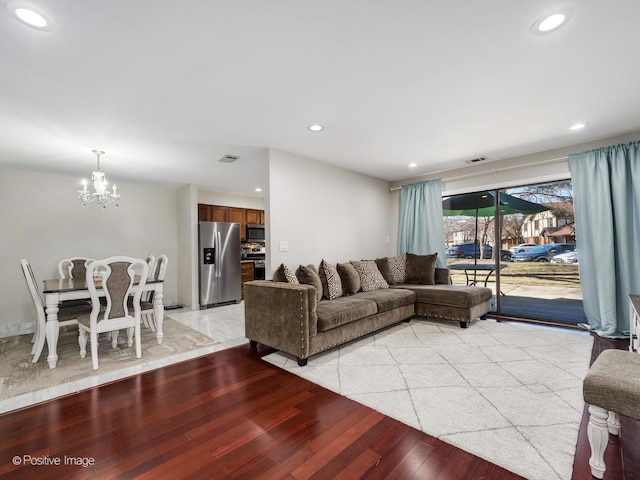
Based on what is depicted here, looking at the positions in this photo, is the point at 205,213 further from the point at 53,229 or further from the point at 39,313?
the point at 39,313

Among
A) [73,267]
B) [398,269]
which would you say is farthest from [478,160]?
[73,267]

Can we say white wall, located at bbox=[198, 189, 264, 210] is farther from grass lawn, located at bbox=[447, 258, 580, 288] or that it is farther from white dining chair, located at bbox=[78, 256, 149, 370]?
grass lawn, located at bbox=[447, 258, 580, 288]

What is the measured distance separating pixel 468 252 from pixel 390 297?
2213 millimetres

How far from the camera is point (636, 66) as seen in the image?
2.14m

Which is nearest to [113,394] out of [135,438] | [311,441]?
[135,438]

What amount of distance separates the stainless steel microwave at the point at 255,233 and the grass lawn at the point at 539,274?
457cm

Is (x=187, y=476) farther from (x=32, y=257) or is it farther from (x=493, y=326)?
(x=32, y=257)

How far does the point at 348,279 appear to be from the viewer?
4.12 m

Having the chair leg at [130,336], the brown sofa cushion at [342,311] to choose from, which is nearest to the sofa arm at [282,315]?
the brown sofa cushion at [342,311]

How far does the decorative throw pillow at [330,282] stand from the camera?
12.5 ft

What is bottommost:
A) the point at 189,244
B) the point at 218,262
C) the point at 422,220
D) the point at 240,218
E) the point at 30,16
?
the point at 218,262

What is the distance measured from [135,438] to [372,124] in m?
3.24

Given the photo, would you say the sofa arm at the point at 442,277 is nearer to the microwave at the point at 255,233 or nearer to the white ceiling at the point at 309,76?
the white ceiling at the point at 309,76

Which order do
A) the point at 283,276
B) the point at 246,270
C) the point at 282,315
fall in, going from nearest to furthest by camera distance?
the point at 282,315 → the point at 283,276 → the point at 246,270
